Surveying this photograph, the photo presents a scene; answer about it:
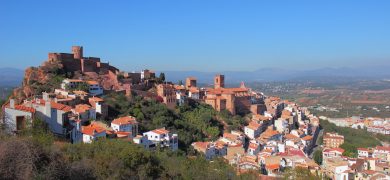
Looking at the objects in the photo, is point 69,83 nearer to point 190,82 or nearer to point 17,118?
point 17,118

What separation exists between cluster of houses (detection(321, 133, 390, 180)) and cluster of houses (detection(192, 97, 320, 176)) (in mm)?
1273

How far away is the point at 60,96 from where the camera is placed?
2745 cm

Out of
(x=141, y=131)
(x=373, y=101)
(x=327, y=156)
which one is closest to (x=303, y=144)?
(x=327, y=156)

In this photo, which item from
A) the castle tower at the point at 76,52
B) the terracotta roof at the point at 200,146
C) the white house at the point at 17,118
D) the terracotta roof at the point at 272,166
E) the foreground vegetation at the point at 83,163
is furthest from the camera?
the castle tower at the point at 76,52

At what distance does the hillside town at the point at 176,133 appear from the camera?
21.6 meters

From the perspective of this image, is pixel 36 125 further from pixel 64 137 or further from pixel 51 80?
pixel 51 80

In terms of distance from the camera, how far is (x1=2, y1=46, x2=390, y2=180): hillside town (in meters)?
21.6

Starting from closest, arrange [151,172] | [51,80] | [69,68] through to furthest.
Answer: [151,172], [51,80], [69,68]

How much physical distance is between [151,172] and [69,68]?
69.5 feet

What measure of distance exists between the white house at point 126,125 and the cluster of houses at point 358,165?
12485 mm

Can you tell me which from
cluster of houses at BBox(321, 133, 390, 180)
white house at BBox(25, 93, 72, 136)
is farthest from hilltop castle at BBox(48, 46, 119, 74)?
cluster of houses at BBox(321, 133, 390, 180)

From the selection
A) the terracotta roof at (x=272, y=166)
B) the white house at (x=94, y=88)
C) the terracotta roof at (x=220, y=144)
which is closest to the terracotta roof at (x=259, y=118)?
the terracotta roof at (x=220, y=144)

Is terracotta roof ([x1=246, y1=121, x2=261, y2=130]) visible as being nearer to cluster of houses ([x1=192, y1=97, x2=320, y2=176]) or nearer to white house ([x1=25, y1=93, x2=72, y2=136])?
cluster of houses ([x1=192, y1=97, x2=320, y2=176])

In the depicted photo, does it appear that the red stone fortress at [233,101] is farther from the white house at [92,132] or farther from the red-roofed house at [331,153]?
the white house at [92,132]
